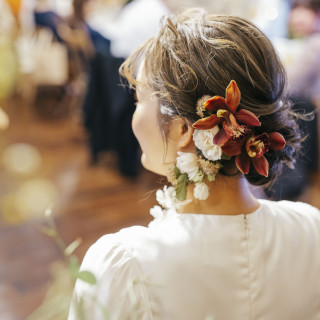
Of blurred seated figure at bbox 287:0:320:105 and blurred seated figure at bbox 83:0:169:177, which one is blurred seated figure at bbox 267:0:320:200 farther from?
blurred seated figure at bbox 83:0:169:177

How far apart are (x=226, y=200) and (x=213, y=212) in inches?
1.3

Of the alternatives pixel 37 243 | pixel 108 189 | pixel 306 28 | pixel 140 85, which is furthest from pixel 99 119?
pixel 140 85

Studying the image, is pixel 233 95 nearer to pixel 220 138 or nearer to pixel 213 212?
pixel 220 138

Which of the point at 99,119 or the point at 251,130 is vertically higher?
the point at 251,130

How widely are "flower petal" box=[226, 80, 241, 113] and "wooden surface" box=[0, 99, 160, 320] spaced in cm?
130

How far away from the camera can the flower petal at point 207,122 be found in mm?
750

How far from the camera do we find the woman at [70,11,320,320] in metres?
0.74

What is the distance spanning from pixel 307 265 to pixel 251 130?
274mm

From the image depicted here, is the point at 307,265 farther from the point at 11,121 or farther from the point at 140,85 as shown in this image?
the point at 11,121

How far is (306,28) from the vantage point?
3193 millimetres

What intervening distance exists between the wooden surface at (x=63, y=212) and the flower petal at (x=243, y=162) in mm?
1244

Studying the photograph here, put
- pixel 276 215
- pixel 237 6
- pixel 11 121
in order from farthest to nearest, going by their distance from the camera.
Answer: pixel 11 121 < pixel 237 6 < pixel 276 215

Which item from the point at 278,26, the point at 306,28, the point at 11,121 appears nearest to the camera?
the point at 306,28

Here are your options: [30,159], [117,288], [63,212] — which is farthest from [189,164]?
[30,159]
